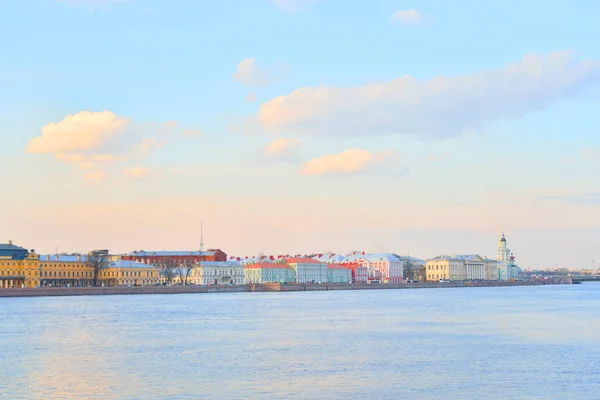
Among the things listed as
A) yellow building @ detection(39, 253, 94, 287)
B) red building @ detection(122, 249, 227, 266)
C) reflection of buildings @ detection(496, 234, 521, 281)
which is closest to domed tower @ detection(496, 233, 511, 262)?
reflection of buildings @ detection(496, 234, 521, 281)

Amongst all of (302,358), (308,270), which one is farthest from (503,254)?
(302,358)

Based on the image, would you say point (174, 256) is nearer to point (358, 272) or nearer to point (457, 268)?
point (358, 272)

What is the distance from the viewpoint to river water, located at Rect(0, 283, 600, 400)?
24.2m

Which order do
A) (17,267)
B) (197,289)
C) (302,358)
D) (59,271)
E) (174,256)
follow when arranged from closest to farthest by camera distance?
(302,358) < (17,267) < (197,289) < (59,271) < (174,256)

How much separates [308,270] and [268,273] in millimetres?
9385

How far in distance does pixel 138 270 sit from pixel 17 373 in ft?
301

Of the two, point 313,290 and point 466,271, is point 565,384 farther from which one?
point 466,271

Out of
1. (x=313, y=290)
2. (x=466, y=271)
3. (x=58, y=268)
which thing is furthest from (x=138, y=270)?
(x=466, y=271)

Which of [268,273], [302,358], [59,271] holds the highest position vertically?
[268,273]

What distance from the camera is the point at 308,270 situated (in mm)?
146750

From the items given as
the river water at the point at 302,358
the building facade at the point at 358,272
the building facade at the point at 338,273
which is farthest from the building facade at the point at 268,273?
the river water at the point at 302,358

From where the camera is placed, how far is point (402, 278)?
16950cm

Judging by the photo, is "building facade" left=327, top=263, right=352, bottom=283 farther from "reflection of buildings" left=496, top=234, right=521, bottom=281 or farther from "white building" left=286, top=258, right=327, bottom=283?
"reflection of buildings" left=496, top=234, right=521, bottom=281

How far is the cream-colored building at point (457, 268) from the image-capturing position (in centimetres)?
17112
